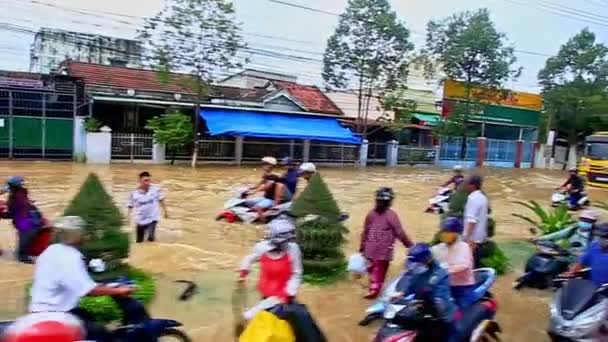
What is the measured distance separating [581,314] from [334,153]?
24561mm

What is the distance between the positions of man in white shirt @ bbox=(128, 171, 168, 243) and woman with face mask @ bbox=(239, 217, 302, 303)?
15.6 ft

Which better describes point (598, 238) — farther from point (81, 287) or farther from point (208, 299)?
point (81, 287)

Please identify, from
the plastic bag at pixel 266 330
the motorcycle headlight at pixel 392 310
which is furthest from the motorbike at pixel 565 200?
the plastic bag at pixel 266 330

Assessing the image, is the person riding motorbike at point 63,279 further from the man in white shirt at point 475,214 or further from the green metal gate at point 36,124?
the green metal gate at point 36,124

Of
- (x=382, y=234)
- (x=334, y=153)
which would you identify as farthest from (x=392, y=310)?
(x=334, y=153)

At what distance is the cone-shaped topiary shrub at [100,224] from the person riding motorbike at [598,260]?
4699 mm

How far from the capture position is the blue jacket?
422cm

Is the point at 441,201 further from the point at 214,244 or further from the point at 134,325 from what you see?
the point at 134,325

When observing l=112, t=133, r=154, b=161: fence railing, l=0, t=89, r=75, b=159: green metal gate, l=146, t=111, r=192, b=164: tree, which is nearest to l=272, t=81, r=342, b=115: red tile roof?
l=146, t=111, r=192, b=164: tree

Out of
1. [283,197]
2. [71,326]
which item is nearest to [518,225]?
[283,197]

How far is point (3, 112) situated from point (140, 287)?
18284mm

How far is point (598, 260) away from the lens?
524 cm

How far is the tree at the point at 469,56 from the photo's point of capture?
3266cm

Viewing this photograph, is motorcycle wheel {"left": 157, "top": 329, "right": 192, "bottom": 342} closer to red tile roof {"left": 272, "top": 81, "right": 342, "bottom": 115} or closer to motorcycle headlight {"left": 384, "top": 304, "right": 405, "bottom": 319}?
motorcycle headlight {"left": 384, "top": 304, "right": 405, "bottom": 319}
